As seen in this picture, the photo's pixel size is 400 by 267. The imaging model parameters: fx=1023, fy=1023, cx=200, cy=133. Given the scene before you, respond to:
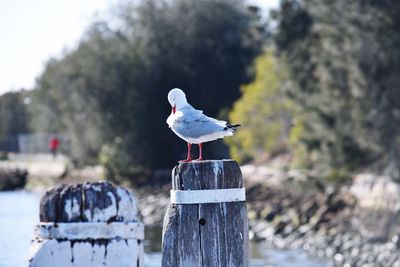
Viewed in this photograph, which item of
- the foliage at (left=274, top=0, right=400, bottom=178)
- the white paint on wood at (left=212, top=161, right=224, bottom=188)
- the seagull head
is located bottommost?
the white paint on wood at (left=212, top=161, right=224, bottom=188)

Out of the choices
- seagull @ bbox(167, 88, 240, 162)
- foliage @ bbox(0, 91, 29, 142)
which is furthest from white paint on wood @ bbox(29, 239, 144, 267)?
foliage @ bbox(0, 91, 29, 142)

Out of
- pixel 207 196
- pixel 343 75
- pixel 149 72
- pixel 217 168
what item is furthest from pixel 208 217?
pixel 149 72

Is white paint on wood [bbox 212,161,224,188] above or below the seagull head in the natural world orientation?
below

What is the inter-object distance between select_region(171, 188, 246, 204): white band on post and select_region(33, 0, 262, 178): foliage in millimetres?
46060

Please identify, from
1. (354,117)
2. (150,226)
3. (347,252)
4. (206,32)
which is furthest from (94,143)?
(347,252)

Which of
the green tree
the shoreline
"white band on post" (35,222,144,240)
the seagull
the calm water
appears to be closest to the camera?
"white band on post" (35,222,144,240)

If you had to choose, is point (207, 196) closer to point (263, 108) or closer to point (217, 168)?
point (217, 168)

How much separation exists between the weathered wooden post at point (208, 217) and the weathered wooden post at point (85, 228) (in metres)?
0.71

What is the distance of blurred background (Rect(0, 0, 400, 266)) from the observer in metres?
32.2

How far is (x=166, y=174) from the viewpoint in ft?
174

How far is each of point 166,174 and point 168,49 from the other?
6.47 meters

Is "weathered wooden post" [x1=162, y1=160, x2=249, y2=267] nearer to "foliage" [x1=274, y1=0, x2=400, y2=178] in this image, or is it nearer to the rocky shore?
the rocky shore

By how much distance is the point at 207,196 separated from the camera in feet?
16.5

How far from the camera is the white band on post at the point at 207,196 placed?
5035mm
